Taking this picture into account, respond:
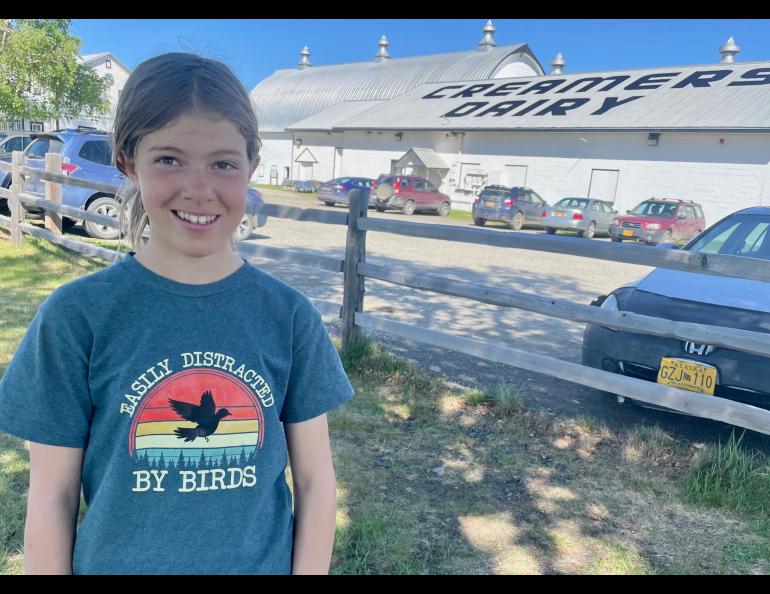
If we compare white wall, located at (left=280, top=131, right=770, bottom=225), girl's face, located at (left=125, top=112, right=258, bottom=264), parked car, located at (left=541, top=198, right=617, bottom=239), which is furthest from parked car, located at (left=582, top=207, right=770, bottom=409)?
white wall, located at (left=280, top=131, right=770, bottom=225)

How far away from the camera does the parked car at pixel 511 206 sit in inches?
879

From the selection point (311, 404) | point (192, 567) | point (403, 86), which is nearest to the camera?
point (192, 567)

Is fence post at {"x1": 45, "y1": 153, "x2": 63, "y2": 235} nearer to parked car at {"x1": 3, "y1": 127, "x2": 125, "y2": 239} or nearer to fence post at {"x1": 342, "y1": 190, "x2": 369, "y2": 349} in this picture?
parked car at {"x1": 3, "y1": 127, "x2": 125, "y2": 239}

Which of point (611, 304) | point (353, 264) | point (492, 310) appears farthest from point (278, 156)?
point (611, 304)

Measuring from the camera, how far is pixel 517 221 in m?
22.6

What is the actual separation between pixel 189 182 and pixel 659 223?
20.0 m

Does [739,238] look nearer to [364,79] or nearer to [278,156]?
[278,156]

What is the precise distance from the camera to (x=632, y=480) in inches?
135

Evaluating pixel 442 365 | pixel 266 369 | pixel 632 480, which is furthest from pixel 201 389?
pixel 442 365

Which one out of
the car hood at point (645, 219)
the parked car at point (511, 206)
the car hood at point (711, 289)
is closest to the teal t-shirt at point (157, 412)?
the car hood at point (711, 289)

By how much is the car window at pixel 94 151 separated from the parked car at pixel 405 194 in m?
16.0

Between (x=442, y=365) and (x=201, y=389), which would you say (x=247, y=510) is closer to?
(x=201, y=389)
